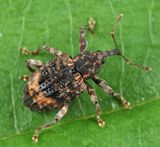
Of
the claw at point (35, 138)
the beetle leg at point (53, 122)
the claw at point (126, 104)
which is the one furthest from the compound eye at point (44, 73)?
the claw at point (126, 104)

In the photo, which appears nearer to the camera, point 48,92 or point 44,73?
point 48,92

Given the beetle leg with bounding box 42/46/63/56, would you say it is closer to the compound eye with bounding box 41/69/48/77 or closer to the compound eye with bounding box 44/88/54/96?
the compound eye with bounding box 41/69/48/77

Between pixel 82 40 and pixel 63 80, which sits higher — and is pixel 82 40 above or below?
above

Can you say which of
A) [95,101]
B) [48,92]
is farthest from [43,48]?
[95,101]

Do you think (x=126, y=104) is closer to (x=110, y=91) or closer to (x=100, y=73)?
(x=110, y=91)

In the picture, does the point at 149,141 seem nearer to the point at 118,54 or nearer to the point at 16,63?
the point at 118,54

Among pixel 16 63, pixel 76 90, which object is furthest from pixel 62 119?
pixel 16 63

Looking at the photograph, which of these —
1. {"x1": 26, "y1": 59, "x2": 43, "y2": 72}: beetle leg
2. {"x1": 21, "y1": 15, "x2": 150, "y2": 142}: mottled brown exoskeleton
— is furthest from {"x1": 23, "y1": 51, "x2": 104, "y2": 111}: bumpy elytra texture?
{"x1": 26, "y1": 59, "x2": 43, "y2": 72}: beetle leg
